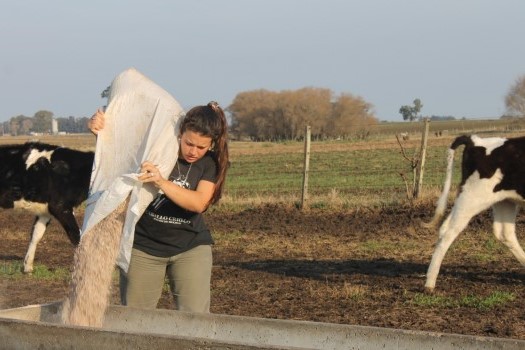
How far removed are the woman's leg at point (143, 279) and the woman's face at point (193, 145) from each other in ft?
2.16

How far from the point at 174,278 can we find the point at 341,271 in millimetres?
5885

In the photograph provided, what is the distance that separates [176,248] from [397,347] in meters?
1.53

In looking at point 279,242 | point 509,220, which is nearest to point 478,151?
point 509,220

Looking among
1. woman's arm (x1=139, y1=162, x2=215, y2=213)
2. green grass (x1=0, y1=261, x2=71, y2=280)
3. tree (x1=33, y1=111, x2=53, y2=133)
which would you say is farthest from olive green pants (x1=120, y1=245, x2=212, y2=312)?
tree (x1=33, y1=111, x2=53, y2=133)

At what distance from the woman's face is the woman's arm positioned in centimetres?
17

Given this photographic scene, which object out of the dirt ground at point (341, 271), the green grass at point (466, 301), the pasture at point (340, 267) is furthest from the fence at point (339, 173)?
the green grass at point (466, 301)

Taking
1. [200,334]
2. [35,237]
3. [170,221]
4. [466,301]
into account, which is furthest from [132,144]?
[35,237]

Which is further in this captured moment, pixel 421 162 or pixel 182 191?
pixel 421 162

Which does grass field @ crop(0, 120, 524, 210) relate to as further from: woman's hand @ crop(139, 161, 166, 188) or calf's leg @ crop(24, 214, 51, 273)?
woman's hand @ crop(139, 161, 166, 188)

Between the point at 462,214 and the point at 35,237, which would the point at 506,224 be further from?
the point at 35,237

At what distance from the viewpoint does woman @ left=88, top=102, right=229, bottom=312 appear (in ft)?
15.0

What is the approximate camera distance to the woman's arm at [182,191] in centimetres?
436

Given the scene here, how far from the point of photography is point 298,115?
2827 inches

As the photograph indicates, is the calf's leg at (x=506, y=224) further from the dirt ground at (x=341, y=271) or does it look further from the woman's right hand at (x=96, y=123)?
the woman's right hand at (x=96, y=123)
